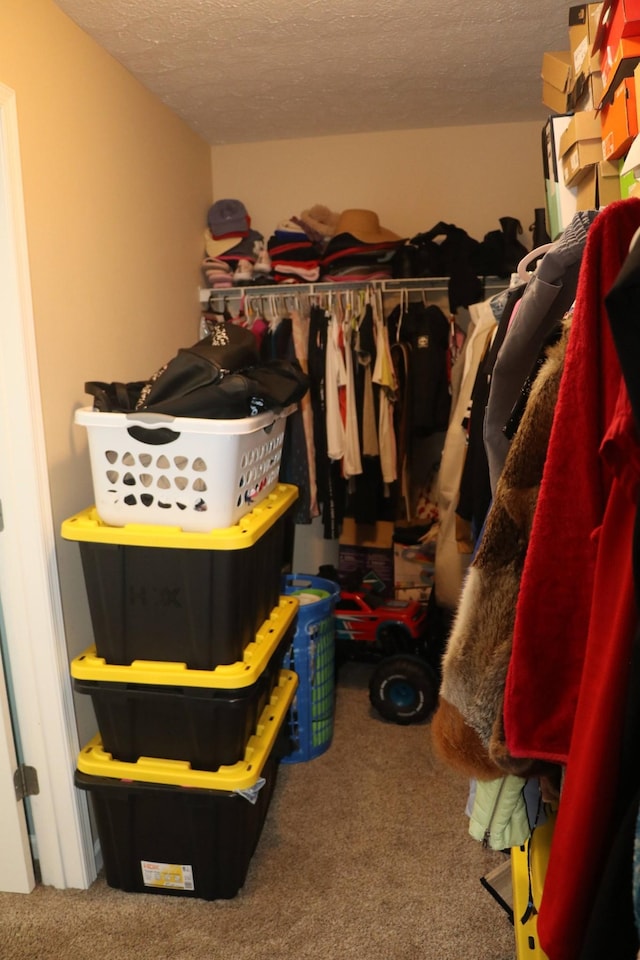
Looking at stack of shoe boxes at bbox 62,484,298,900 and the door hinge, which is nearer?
stack of shoe boxes at bbox 62,484,298,900

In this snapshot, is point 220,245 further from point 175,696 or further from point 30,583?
point 175,696

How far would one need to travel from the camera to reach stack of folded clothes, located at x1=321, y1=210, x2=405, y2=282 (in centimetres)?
288

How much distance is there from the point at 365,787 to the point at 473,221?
2.50 meters

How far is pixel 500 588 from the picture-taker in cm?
94

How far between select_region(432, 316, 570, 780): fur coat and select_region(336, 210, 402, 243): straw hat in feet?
6.98

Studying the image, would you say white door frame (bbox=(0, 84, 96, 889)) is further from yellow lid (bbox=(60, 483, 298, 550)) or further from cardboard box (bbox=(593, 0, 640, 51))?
cardboard box (bbox=(593, 0, 640, 51))

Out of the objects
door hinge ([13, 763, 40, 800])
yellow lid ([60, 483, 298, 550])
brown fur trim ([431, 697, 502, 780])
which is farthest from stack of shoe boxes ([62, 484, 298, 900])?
brown fur trim ([431, 697, 502, 780])

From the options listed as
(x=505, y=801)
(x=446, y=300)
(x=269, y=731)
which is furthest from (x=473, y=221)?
(x=505, y=801)

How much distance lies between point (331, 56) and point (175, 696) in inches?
81.2

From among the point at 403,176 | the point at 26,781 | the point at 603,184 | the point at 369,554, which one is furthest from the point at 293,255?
the point at 26,781

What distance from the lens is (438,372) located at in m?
2.73

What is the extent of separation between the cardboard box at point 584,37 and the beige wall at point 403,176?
150 cm

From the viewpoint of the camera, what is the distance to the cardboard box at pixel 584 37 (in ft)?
4.60

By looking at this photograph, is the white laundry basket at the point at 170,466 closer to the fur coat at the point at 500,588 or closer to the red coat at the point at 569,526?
the fur coat at the point at 500,588
